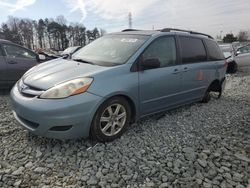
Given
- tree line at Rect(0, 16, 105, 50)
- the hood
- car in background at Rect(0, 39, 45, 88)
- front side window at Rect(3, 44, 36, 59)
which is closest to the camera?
the hood

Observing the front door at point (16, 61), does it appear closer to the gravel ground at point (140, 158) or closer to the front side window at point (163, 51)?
the gravel ground at point (140, 158)

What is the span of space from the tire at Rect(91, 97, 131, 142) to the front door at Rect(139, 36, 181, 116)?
376 mm

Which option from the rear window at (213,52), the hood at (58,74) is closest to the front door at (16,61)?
the hood at (58,74)

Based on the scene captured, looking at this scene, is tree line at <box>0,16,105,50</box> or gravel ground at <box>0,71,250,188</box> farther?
tree line at <box>0,16,105,50</box>

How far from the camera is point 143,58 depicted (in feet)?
12.6

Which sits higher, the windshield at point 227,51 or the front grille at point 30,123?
the windshield at point 227,51

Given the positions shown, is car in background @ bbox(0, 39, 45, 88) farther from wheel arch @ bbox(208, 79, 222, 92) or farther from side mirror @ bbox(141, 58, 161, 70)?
wheel arch @ bbox(208, 79, 222, 92)

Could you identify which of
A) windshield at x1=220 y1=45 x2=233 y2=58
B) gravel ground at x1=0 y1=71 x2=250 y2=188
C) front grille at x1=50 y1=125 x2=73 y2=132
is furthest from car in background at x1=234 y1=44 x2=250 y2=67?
front grille at x1=50 y1=125 x2=73 y2=132

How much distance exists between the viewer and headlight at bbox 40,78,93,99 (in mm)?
3051

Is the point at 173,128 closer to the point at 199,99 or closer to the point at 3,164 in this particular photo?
the point at 199,99

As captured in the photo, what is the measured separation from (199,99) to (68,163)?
3403mm

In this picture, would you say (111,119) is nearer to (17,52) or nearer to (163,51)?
(163,51)

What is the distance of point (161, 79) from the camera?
161 inches

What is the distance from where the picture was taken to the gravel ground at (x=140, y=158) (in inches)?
107
